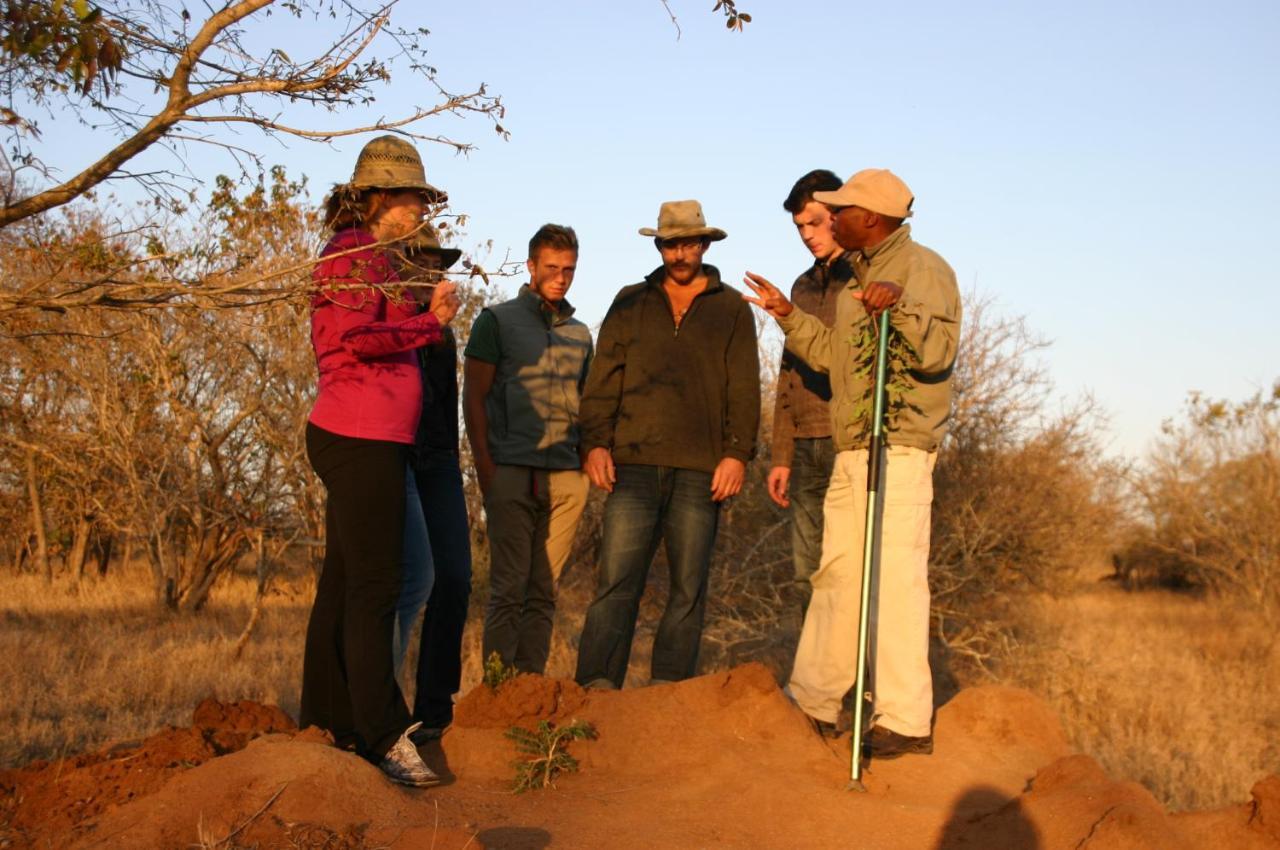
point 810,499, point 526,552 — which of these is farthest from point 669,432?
point 526,552

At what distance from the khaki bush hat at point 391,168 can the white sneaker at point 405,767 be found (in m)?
1.87

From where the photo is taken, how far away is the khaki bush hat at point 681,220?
6.09m

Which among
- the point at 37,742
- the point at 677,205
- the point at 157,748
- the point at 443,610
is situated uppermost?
the point at 677,205

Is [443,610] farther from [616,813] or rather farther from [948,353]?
[948,353]

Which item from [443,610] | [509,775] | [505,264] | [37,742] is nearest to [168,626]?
[37,742]

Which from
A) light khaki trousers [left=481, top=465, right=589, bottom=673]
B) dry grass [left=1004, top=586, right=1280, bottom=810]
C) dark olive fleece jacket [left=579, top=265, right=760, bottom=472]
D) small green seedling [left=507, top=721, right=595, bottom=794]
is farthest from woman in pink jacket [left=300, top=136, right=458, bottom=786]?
dry grass [left=1004, top=586, right=1280, bottom=810]

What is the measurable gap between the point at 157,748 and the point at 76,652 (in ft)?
16.5

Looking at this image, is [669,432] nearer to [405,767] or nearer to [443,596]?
[443,596]

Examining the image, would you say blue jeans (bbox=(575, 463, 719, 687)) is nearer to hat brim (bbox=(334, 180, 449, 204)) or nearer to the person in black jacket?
the person in black jacket

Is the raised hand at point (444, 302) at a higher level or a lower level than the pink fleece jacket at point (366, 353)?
higher

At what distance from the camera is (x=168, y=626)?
1035 centimetres

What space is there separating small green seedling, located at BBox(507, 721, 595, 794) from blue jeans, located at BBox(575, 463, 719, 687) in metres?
0.94

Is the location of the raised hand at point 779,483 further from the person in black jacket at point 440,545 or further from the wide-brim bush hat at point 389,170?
the wide-brim bush hat at point 389,170

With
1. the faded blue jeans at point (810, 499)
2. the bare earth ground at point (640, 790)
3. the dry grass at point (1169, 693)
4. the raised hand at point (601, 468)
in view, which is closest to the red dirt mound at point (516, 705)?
the bare earth ground at point (640, 790)
